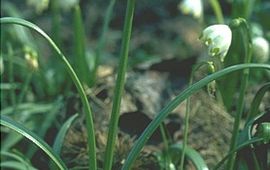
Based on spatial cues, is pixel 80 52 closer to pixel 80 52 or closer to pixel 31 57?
pixel 80 52

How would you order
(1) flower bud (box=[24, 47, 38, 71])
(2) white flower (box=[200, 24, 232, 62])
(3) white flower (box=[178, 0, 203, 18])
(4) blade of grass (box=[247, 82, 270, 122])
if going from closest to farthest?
(2) white flower (box=[200, 24, 232, 62]), (4) blade of grass (box=[247, 82, 270, 122]), (1) flower bud (box=[24, 47, 38, 71]), (3) white flower (box=[178, 0, 203, 18])

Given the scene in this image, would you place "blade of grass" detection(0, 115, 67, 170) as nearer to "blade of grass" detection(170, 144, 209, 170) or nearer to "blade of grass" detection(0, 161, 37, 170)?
"blade of grass" detection(170, 144, 209, 170)

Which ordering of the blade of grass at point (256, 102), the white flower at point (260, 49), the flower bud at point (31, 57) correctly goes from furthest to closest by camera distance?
the white flower at point (260, 49) → the flower bud at point (31, 57) → the blade of grass at point (256, 102)

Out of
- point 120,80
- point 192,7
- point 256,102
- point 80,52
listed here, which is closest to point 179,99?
point 120,80

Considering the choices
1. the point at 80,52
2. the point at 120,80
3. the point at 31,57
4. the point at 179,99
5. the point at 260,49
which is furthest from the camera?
the point at 80,52

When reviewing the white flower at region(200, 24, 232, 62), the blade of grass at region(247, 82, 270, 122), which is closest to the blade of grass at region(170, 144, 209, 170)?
the blade of grass at region(247, 82, 270, 122)

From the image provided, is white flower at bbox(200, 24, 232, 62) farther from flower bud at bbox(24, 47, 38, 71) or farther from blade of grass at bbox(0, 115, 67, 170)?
flower bud at bbox(24, 47, 38, 71)

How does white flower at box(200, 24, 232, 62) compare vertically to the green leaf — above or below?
below

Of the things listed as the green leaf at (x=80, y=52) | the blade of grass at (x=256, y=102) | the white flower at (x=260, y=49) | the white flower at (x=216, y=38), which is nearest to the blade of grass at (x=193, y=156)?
the blade of grass at (x=256, y=102)

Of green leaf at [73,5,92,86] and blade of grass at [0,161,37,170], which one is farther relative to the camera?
green leaf at [73,5,92,86]

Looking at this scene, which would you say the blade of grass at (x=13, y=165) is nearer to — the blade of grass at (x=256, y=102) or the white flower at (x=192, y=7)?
the blade of grass at (x=256, y=102)

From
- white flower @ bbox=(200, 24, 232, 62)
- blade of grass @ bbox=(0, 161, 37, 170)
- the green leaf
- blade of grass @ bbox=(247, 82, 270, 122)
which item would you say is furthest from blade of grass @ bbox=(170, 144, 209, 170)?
the green leaf

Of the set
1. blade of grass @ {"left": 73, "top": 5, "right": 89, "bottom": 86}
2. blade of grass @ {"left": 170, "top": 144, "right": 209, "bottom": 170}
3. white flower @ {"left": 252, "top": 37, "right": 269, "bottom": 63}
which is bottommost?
blade of grass @ {"left": 170, "top": 144, "right": 209, "bottom": 170}

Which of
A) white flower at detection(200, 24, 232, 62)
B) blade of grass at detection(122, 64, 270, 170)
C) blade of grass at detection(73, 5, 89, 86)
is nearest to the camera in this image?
blade of grass at detection(122, 64, 270, 170)
